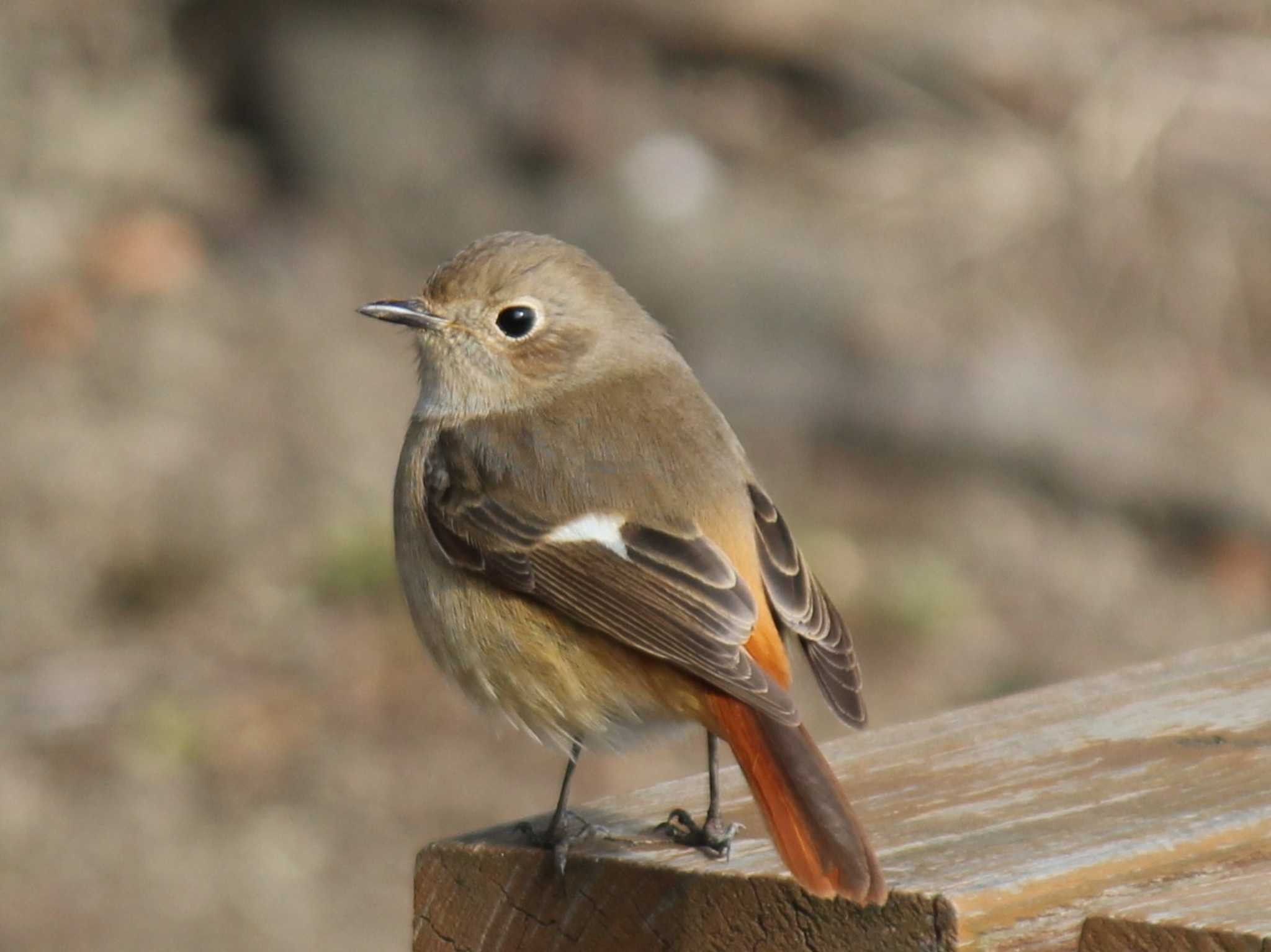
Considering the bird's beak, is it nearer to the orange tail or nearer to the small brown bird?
the small brown bird

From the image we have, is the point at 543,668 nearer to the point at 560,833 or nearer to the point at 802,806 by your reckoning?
the point at 560,833

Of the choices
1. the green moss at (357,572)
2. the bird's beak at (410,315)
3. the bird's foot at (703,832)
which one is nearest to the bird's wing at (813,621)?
the bird's foot at (703,832)

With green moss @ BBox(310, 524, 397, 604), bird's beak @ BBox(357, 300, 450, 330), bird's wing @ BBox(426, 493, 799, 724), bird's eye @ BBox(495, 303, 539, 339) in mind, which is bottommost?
green moss @ BBox(310, 524, 397, 604)

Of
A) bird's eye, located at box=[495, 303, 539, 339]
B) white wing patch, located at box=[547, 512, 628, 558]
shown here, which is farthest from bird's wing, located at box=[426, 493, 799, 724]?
bird's eye, located at box=[495, 303, 539, 339]

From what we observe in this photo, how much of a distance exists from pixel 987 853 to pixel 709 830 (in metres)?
0.49

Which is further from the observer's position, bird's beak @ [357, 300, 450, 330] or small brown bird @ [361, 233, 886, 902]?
bird's beak @ [357, 300, 450, 330]

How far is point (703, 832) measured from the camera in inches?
115

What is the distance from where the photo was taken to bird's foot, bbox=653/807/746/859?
2.83 metres

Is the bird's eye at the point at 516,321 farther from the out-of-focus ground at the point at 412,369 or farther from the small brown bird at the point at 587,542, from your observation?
the out-of-focus ground at the point at 412,369

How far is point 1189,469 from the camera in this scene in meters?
8.34

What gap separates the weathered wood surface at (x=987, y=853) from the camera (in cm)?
239

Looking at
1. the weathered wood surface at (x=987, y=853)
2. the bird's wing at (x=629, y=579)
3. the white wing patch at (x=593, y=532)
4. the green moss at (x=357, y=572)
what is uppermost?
the white wing patch at (x=593, y=532)

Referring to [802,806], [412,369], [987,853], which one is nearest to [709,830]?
[802,806]

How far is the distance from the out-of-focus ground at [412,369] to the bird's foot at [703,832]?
11.6ft
